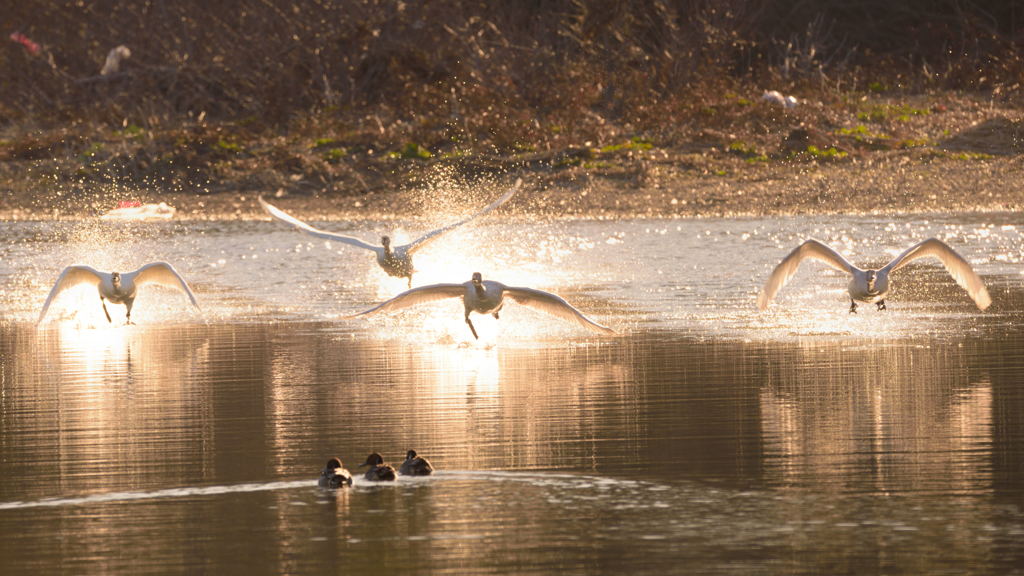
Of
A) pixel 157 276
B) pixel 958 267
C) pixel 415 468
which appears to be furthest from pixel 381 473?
pixel 157 276

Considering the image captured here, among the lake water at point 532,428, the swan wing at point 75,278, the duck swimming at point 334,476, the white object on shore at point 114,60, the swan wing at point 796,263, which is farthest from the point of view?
the white object on shore at point 114,60

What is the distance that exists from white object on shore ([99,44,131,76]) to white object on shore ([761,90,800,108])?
14.9 meters

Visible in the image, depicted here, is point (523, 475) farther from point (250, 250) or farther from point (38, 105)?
point (38, 105)

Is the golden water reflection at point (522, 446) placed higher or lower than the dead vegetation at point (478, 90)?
lower

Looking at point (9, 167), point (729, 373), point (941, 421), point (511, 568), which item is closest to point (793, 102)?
point (9, 167)

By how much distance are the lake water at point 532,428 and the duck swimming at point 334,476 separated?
0.30ft

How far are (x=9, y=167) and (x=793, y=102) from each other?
1515 centimetres

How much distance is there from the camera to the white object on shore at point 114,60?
43000 millimetres

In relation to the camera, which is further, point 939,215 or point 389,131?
point 389,131

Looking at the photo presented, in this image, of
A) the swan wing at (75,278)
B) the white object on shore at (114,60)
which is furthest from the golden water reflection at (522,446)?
the white object on shore at (114,60)

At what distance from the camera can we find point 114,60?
141 feet

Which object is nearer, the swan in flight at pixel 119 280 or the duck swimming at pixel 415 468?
the duck swimming at pixel 415 468

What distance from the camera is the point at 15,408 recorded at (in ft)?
51.8

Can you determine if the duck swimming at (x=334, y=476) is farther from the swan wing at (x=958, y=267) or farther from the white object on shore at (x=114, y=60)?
the white object on shore at (x=114, y=60)
